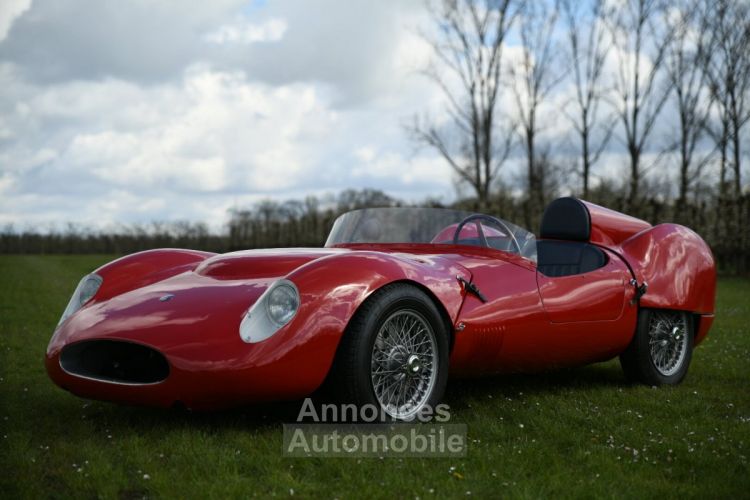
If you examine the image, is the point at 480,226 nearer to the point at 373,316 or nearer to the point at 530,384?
the point at 530,384

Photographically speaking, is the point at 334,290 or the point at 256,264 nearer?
the point at 334,290

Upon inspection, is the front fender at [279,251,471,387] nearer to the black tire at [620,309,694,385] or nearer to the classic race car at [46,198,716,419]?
the classic race car at [46,198,716,419]

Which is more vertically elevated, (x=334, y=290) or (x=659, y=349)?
(x=334, y=290)

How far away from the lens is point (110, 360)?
4.07 metres

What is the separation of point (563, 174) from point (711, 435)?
24178 mm

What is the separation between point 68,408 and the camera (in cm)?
463

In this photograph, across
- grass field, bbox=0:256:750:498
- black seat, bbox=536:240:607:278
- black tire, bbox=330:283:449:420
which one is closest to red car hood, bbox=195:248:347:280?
black tire, bbox=330:283:449:420

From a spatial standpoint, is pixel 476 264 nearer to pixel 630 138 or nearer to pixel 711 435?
pixel 711 435

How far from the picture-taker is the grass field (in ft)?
10.4

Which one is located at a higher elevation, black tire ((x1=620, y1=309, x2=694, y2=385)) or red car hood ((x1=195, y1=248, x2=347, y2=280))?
red car hood ((x1=195, y1=248, x2=347, y2=280))

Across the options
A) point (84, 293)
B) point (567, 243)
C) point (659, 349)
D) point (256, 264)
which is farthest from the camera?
point (567, 243)

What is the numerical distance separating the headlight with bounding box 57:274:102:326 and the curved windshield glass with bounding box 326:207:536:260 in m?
1.63

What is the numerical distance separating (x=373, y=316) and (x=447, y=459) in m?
0.76

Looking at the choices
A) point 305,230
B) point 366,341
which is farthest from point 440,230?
point 305,230
